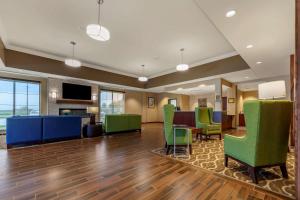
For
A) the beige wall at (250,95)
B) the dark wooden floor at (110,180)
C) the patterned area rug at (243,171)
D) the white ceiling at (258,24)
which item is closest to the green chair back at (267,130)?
the patterned area rug at (243,171)

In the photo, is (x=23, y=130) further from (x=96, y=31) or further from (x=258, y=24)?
(x=258, y=24)

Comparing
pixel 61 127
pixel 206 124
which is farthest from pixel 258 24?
pixel 61 127

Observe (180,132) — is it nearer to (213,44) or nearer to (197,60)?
(213,44)

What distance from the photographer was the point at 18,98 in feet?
23.3

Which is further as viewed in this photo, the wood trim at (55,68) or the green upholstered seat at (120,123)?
the green upholstered seat at (120,123)

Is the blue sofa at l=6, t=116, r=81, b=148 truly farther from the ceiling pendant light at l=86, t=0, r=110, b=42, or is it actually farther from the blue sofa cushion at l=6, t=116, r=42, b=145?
the ceiling pendant light at l=86, t=0, r=110, b=42

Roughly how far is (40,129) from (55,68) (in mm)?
3072

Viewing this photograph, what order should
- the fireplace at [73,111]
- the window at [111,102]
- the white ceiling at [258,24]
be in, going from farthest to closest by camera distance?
the window at [111,102] → the fireplace at [73,111] → the white ceiling at [258,24]

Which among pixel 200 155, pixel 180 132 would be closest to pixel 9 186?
→ pixel 180 132

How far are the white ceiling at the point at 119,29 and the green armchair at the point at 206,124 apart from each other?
7.85ft

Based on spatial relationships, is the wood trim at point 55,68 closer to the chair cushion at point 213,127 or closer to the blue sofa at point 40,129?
the blue sofa at point 40,129

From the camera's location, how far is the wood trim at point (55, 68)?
5.45 meters

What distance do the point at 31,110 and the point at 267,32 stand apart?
9.77 m

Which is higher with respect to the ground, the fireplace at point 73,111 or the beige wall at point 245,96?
the beige wall at point 245,96
